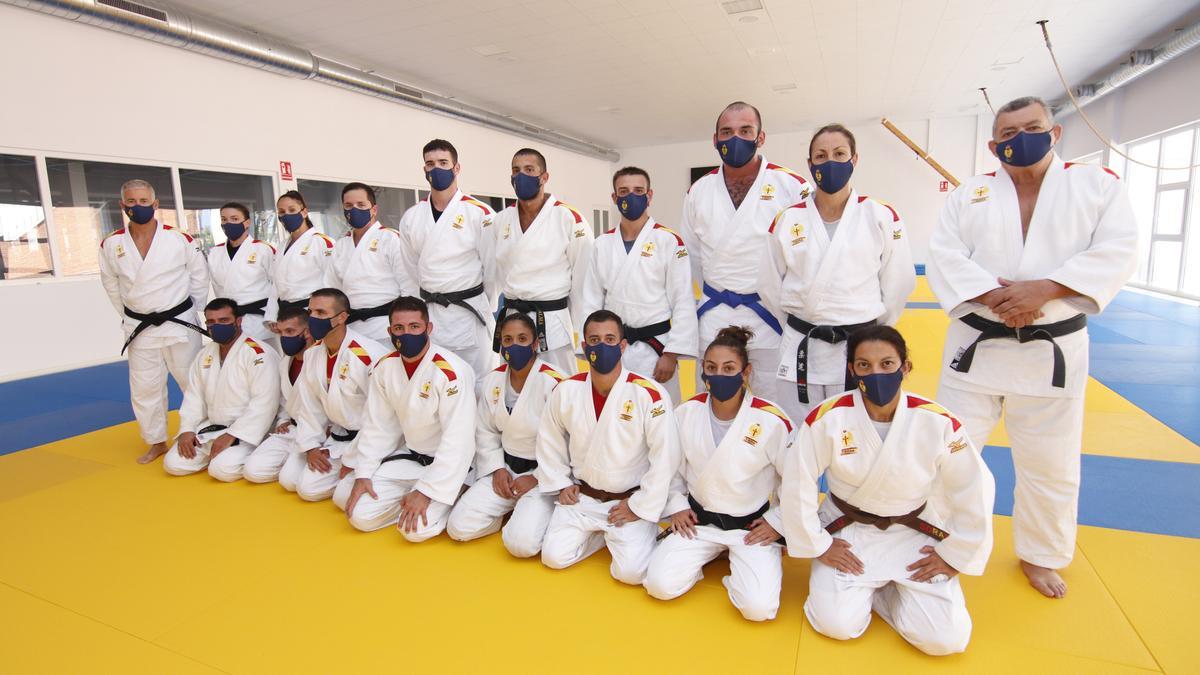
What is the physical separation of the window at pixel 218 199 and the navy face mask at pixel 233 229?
115 inches

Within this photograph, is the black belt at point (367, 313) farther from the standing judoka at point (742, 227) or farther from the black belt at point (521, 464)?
the standing judoka at point (742, 227)

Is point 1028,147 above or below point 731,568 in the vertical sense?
above

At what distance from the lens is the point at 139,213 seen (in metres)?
3.73

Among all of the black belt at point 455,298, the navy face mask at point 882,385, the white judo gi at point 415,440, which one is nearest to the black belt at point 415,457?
the white judo gi at point 415,440

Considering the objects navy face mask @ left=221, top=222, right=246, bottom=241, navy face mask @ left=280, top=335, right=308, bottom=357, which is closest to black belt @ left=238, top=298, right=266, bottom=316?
navy face mask @ left=221, top=222, right=246, bottom=241

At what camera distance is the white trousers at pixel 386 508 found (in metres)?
2.71

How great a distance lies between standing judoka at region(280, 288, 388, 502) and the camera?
320 centimetres

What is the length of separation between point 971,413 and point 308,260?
375cm

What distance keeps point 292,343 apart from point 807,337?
108 inches

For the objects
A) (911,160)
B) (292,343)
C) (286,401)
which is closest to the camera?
(292,343)

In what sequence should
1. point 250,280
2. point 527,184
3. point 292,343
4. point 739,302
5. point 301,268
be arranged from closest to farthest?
point 739,302 → point 527,184 → point 292,343 → point 301,268 → point 250,280

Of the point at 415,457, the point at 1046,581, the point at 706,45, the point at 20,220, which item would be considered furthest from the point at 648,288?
the point at 706,45

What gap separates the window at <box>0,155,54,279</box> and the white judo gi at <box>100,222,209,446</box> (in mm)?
2890

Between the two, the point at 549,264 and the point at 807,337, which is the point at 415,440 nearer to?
the point at 549,264
